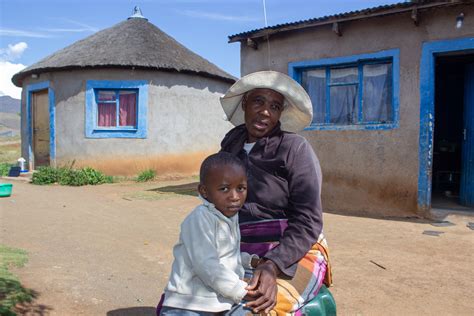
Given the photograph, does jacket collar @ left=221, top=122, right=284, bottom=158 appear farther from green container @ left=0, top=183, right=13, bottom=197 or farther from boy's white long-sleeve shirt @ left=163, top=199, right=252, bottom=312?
green container @ left=0, top=183, right=13, bottom=197

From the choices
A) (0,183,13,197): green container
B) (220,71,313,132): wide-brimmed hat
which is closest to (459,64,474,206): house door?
(220,71,313,132): wide-brimmed hat

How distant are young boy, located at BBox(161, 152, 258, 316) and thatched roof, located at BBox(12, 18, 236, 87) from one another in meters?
11.4

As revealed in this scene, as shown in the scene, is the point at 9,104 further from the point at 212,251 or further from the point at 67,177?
the point at 212,251

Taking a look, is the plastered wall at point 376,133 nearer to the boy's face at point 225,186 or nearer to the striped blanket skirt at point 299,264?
the striped blanket skirt at point 299,264

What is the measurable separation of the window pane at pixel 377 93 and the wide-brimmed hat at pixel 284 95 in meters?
5.51

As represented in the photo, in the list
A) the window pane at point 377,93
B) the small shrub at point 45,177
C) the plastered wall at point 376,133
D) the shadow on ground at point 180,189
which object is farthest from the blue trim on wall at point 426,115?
the small shrub at point 45,177

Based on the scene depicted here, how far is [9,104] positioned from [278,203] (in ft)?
268

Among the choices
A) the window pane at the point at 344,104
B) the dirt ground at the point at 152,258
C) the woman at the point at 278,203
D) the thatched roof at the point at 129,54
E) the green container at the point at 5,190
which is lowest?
the dirt ground at the point at 152,258

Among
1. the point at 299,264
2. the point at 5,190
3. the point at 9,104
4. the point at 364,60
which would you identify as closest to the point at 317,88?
the point at 364,60

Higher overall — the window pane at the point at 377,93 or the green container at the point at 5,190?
the window pane at the point at 377,93

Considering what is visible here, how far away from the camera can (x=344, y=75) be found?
814 cm

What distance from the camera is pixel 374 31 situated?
7.59m

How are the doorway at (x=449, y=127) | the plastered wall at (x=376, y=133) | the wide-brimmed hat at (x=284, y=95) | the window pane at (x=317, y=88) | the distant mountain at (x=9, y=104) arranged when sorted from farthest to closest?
the distant mountain at (x=9, y=104), the doorway at (x=449, y=127), the window pane at (x=317, y=88), the plastered wall at (x=376, y=133), the wide-brimmed hat at (x=284, y=95)

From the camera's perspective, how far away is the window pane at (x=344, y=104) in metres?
8.05
